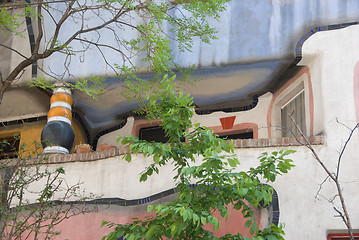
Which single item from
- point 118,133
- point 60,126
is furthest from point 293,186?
point 118,133

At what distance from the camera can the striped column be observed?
932cm

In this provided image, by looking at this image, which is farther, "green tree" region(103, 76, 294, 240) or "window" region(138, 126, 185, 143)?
"window" region(138, 126, 185, 143)

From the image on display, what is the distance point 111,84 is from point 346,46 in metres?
4.03

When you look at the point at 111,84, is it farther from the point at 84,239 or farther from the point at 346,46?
the point at 346,46

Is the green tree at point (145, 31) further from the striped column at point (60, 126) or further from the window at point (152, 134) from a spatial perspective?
the window at point (152, 134)

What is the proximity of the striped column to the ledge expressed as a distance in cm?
48

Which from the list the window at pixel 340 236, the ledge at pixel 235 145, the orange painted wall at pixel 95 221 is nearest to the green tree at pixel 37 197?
the orange painted wall at pixel 95 221

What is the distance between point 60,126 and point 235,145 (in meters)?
3.22

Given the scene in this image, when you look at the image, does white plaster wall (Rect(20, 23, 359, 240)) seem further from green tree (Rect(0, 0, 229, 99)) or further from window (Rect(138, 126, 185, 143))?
window (Rect(138, 126, 185, 143))

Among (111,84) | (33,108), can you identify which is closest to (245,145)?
(111,84)

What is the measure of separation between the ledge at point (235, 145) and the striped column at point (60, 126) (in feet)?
1.59

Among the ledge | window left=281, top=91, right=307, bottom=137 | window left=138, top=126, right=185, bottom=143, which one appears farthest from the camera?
window left=138, top=126, right=185, bottom=143

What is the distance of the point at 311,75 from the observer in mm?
8664

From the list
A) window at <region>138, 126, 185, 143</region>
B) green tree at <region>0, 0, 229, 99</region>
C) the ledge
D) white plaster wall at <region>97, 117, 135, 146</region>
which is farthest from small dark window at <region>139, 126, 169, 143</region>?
the ledge
